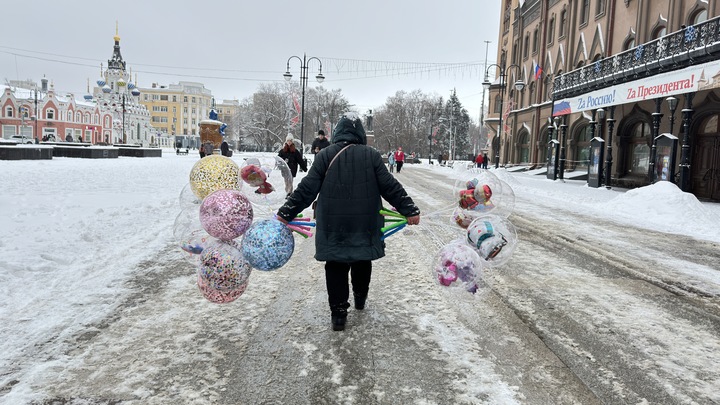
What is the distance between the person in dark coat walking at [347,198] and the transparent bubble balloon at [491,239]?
26.2 inches

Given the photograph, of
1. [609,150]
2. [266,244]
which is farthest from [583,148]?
[266,244]

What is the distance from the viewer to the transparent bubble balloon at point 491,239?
4.30 meters

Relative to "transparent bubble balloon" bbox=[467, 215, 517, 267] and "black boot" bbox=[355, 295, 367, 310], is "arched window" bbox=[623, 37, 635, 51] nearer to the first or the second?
"transparent bubble balloon" bbox=[467, 215, 517, 267]

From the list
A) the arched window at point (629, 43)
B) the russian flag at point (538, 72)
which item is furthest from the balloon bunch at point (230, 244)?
the russian flag at point (538, 72)

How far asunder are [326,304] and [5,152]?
26455 millimetres

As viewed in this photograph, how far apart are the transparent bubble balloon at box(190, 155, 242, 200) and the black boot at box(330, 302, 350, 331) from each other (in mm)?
1521

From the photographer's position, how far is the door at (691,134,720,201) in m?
18.4

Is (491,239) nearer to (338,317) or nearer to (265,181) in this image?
(338,317)

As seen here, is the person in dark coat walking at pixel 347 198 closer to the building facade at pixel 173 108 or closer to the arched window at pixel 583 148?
the arched window at pixel 583 148

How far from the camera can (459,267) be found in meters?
4.14

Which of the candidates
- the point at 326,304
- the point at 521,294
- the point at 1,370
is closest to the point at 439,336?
the point at 326,304

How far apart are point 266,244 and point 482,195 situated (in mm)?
2198

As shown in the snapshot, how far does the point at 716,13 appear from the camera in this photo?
18469mm

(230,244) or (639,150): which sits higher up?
(639,150)
